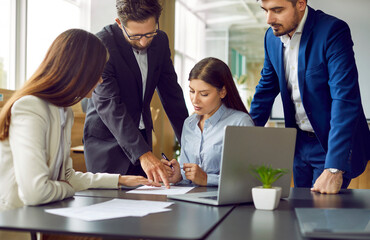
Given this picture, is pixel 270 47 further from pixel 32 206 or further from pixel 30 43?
pixel 30 43

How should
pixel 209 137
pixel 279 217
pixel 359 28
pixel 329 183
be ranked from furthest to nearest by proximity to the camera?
pixel 359 28 → pixel 209 137 → pixel 329 183 → pixel 279 217

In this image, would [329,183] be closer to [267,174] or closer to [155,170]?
[267,174]

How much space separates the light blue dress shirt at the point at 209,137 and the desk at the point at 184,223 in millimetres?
738

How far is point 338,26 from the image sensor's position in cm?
196

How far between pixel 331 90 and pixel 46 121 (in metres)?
1.17

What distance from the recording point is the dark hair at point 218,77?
2.33 meters

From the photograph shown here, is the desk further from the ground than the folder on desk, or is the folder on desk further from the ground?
the folder on desk

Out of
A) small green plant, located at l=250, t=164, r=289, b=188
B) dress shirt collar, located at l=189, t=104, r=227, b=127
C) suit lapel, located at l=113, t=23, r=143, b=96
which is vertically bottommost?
small green plant, located at l=250, t=164, r=289, b=188

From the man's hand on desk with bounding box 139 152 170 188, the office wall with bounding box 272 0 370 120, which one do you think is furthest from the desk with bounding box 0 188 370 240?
the office wall with bounding box 272 0 370 120

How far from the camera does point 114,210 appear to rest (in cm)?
128

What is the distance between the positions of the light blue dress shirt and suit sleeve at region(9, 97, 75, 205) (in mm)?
861

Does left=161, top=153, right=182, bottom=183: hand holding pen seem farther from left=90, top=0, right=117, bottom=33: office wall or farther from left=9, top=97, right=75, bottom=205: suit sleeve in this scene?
left=90, top=0, right=117, bottom=33: office wall

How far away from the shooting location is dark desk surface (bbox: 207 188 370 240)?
3.41 ft

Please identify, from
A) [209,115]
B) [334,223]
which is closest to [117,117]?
[209,115]
